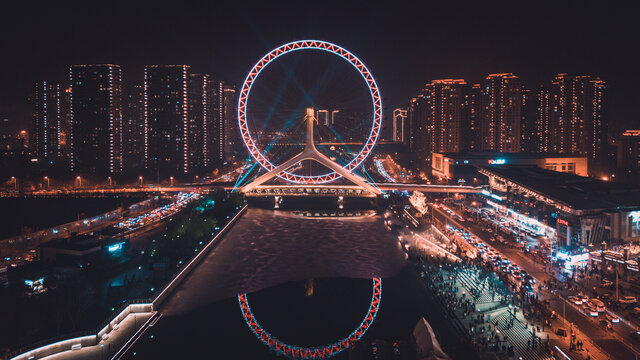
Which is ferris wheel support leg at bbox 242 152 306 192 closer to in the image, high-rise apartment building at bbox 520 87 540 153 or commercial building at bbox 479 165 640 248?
commercial building at bbox 479 165 640 248

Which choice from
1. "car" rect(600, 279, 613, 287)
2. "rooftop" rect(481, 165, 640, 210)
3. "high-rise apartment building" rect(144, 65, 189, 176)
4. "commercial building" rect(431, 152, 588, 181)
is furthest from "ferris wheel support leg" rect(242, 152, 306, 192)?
"car" rect(600, 279, 613, 287)

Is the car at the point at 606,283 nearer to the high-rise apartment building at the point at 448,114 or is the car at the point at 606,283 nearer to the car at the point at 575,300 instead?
the car at the point at 575,300

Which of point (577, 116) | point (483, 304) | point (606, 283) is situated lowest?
point (483, 304)

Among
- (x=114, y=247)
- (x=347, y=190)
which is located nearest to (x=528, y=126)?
(x=347, y=190)

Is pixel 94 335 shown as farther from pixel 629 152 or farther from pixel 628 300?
pixel 629 152

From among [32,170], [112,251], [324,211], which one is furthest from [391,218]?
[32,170]
